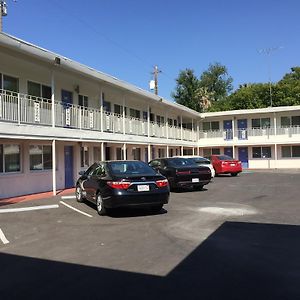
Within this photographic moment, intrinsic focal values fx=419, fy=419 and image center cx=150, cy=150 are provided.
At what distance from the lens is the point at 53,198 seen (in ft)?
48.2

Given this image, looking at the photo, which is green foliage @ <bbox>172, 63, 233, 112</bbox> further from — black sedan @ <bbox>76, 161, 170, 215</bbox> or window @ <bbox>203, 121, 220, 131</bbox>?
black sedan @ <bbox>76, 161, 170, 215</bbox>

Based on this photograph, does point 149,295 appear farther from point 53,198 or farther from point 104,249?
point 53,198

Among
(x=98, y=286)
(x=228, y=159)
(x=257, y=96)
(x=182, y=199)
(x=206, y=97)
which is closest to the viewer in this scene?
(x=98, y=286)

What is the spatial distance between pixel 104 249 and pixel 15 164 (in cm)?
994

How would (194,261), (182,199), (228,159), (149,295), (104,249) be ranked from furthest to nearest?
(228,159), (182,199), (104,249), (194,261), (149,295)

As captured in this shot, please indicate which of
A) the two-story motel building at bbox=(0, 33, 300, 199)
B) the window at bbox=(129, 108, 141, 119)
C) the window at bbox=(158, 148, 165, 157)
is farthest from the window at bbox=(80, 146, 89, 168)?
the window at bbox=(158, 148, 165, 157)

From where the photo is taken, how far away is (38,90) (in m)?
17.2

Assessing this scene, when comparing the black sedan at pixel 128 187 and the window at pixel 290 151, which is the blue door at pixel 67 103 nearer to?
the black sedan at pixel 128 187

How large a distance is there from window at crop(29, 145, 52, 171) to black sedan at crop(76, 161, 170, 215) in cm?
611

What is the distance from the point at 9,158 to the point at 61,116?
9.03ft

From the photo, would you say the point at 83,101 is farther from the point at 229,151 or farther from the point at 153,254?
the point at 229,151

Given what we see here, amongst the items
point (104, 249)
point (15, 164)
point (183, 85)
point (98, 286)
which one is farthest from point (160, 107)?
point (183, 85)

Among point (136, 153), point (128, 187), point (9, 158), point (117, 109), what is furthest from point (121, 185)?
point (136, 153)

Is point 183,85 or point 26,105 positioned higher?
point 183,85
